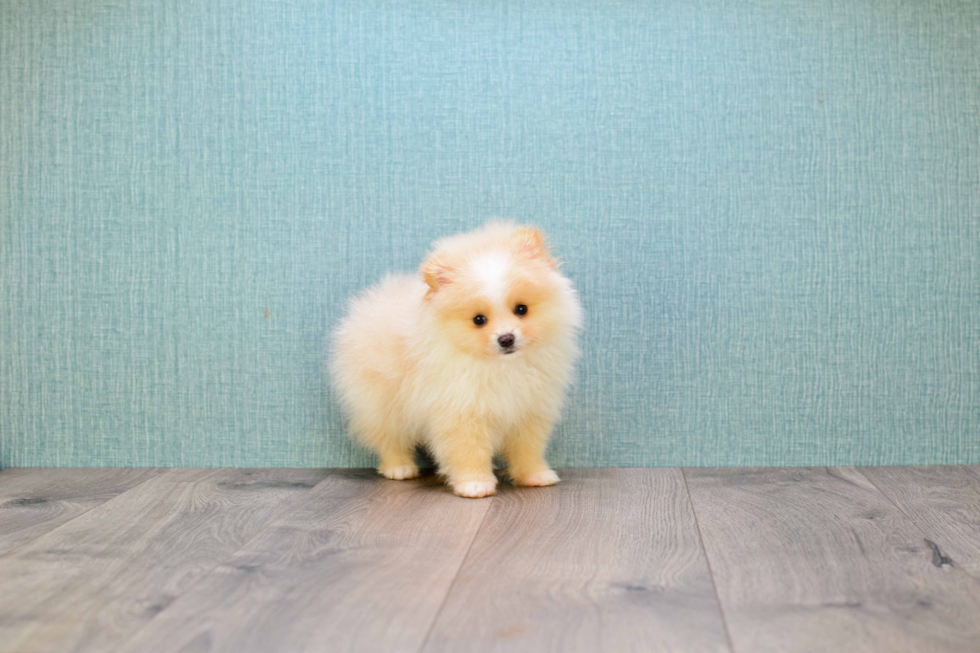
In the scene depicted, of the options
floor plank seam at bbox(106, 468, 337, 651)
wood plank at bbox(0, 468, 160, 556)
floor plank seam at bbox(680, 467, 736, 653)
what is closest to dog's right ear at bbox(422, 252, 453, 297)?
floor plank seam at bbox(106, 468, 337, 651)

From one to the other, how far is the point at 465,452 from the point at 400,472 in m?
0.22

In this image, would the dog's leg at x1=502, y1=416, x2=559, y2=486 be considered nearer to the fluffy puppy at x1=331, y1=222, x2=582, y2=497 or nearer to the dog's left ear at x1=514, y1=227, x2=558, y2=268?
the fluffy puppy at x1=331, y1=222, x2=582, y2=497

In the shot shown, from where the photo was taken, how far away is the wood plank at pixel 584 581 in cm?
97

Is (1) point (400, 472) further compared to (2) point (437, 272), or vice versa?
(1) point (400, 472)

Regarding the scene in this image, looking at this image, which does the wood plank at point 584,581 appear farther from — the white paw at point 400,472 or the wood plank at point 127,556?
the wood plank at point 127,556

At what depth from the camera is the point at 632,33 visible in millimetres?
1922

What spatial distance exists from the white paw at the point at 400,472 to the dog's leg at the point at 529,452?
23 centimetres

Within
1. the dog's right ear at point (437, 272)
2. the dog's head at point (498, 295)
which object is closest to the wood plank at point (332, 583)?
the dog's head at point (498, 295)

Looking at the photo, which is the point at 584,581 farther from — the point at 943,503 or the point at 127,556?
the point at 943,503

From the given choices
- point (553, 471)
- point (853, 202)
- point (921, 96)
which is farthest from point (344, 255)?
point (921, 96)

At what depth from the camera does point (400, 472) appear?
73.0 inches

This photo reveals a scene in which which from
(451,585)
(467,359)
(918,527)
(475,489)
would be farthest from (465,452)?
(918,527)

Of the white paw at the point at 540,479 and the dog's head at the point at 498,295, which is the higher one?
the dog's head at the point at 498,295

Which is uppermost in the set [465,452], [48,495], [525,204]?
[525,204]
